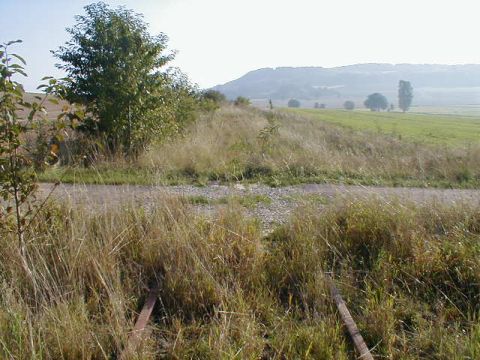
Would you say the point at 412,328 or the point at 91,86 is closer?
the point at 412,328

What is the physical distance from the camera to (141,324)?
3133mm

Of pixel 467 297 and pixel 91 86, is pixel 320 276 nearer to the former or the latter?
pixel 467 297

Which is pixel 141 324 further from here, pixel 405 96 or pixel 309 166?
pixel 405 96

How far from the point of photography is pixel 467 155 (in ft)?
37.1

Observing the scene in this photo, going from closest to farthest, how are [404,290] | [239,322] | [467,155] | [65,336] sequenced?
[65,336]
[239,322]
[404,290]
[467,155]

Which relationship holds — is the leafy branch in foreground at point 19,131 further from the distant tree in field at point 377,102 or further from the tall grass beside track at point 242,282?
the distant tree in field at point 377,102

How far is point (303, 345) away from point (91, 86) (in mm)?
9706

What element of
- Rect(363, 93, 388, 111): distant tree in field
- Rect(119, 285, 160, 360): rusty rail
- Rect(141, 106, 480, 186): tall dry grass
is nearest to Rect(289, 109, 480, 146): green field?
Result: Rect(141, 106, 480, 186): tall dry grass

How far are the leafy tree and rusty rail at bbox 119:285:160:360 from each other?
7.56 m

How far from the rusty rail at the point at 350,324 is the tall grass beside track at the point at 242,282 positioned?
3.2 inches

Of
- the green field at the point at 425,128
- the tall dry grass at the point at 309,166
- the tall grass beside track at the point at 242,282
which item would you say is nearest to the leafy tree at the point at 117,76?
the tall dry grass at the point at 309,166

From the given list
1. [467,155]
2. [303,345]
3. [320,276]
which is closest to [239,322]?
[303,345]

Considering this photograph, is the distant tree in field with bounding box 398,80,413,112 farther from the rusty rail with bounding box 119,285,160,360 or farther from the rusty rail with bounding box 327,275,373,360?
the rusty rail with bounding box 119,285,160,360

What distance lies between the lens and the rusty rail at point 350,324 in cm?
281
